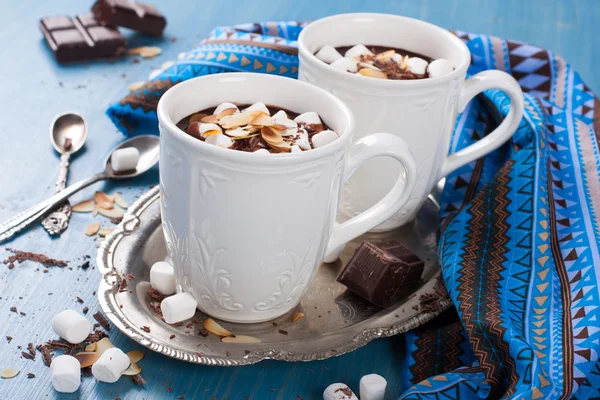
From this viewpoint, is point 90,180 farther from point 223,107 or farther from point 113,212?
point 223,107

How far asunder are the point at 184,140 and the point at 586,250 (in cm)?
75

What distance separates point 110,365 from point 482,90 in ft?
2.74

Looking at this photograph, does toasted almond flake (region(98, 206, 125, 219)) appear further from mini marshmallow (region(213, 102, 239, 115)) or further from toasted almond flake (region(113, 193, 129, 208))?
mini marshmallow (region(213, 102, 239, 115))

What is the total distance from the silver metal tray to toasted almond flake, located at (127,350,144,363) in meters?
0.04

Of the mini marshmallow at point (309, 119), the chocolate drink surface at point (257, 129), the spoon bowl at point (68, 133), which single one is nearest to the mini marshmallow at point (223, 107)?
the chocolate drink surface at point (257, 129)

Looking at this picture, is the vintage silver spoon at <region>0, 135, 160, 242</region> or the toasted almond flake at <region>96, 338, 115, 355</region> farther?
the vintage silver spoon at <region>0, 135, 160, 242</region>

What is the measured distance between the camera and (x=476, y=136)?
170 centimetres

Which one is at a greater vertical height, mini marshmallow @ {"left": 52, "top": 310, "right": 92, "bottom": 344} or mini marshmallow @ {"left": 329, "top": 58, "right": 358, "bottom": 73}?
mini marshmallow @ {"left": 329, "top": 58, "right": 358, "bottom": 73}

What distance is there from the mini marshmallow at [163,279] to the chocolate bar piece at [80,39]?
0.99 meters

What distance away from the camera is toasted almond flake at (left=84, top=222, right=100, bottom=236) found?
4.56ft

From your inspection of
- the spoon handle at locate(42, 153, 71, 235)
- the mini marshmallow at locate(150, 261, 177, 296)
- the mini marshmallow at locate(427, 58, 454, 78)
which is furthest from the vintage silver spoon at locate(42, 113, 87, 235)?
the mini marshmallow at locate(427, 58, 454, 78)

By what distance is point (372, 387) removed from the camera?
1.08 metres

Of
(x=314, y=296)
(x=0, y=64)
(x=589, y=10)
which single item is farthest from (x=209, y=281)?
(x=589, y=10)

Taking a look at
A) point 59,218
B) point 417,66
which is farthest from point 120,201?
point 417,66
